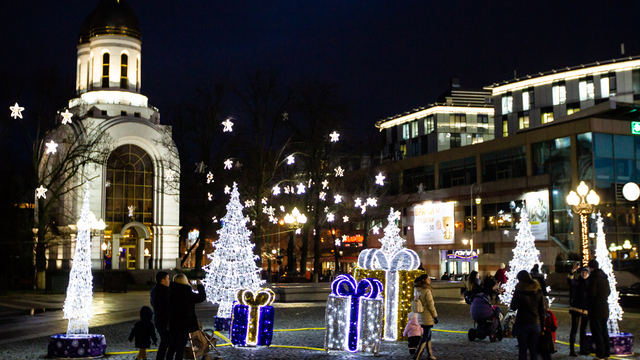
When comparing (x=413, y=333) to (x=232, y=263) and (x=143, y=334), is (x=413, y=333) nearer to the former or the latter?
(x=143, y=334)

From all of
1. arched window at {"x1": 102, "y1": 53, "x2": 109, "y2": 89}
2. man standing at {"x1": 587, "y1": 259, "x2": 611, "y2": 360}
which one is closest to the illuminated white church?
arched window at {"x1": 102, "y1": 53, "x2": 109, "y2": 89}

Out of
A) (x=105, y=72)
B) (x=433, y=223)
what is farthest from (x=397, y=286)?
(x=433, y=223)

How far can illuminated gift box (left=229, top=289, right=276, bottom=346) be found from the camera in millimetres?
14094

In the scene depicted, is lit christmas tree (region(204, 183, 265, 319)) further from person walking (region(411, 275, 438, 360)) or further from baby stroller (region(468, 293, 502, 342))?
person walking (region(411, 275, 438, 360))

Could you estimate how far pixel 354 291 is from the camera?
1348 centimetres

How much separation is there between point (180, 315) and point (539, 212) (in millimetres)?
46195

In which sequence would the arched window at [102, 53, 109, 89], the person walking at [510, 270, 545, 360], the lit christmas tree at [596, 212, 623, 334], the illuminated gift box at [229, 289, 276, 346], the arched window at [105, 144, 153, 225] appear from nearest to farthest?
the person walking at [510, 270, 545, 360]
the lit christmas tree at [596, 212, 623, 334]
the illuminated gift box at [229, 289, 276, 346]
the arched window at [105, 144, 153, 225]
the arched window at [102, 53, 109, 89]

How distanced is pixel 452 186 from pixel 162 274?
53793 mm

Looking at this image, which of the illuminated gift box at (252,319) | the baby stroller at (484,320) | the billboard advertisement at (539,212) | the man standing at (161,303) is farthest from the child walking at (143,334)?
the billboard advertisement at (539,212)

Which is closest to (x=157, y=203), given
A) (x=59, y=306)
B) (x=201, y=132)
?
(x=201, y=132)

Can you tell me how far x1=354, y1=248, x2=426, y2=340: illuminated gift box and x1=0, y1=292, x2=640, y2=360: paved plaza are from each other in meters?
0.45

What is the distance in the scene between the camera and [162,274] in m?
11.7

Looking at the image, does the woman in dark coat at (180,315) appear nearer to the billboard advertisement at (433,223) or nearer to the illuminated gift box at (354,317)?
the illuminated gift box at (354,317)

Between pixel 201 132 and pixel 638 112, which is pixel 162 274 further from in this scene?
pixel 638 112
